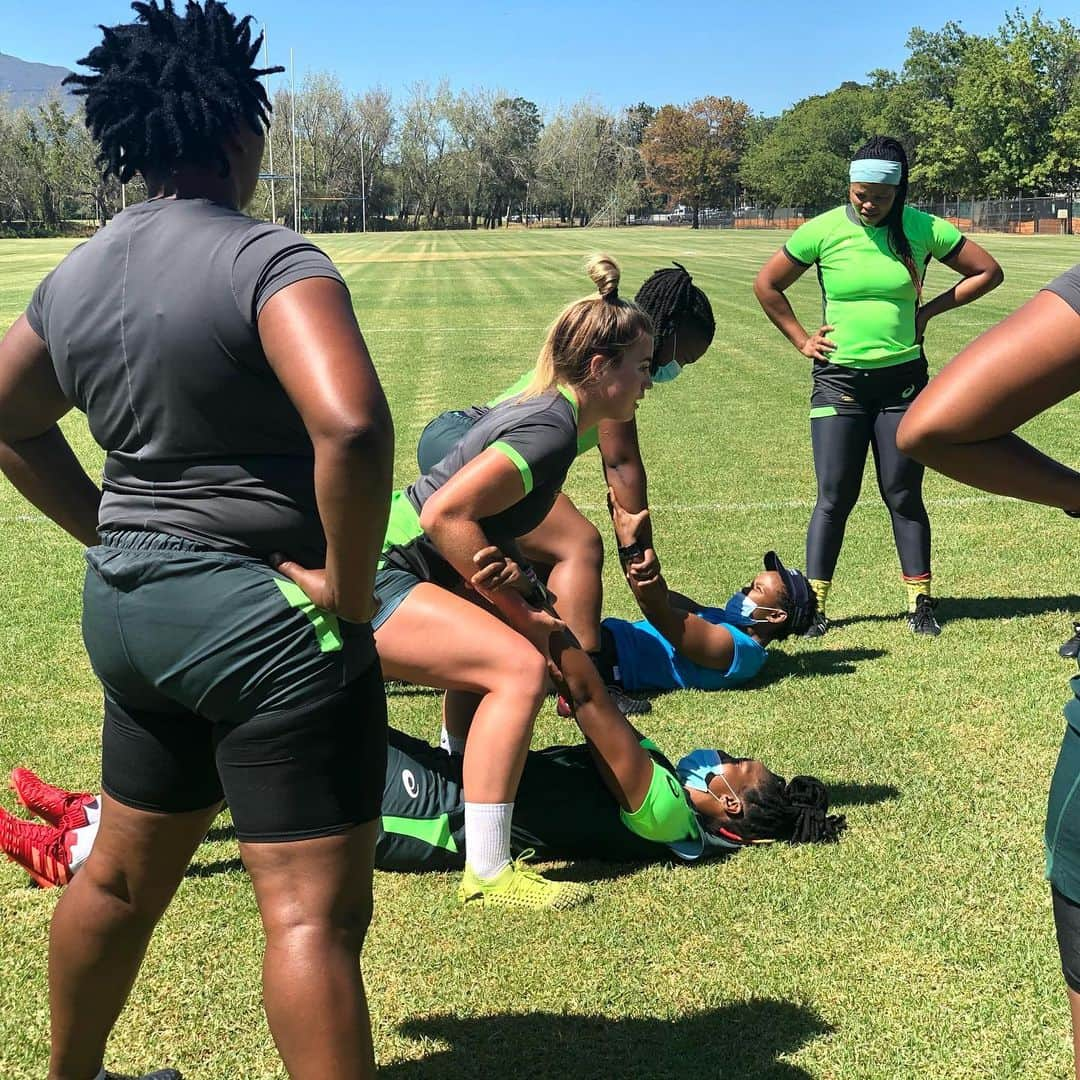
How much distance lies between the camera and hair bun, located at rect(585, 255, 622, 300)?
160 inches

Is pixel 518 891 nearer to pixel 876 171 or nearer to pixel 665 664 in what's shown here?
pixel 665 664

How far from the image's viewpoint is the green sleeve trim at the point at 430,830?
3.89 m

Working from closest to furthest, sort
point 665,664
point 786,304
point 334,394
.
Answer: point 334,394 → point 665,664 → point 786,304

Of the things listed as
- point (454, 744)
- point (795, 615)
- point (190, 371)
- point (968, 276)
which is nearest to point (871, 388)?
point (968, 276)

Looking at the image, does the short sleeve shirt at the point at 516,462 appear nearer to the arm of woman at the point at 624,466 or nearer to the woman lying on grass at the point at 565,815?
the woman lying on grass at the point at 565,815

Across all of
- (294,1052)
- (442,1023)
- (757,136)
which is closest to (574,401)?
(442,1023)

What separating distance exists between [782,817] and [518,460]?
1.47 m

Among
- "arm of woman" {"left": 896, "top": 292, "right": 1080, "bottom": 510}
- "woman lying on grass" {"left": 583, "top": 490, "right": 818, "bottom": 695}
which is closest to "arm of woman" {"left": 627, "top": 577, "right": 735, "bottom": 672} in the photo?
"woman lying on grass" {"left": 583, "top": 490, "right": 818, "bottom": 695}

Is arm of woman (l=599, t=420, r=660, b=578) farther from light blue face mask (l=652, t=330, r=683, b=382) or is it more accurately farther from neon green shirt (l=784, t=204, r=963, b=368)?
neon green shirt (l=784, t=204, r=963, b=368)

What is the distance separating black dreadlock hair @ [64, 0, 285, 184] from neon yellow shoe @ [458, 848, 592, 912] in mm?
2271

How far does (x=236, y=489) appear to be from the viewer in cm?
213

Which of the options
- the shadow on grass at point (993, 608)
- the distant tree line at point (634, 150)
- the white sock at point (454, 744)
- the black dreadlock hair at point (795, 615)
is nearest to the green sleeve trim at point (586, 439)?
the white sock at point (454, 744)

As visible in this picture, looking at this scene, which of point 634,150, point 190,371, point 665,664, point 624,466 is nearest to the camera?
point 190,371

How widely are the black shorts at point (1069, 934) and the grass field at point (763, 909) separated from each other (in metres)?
1.15
